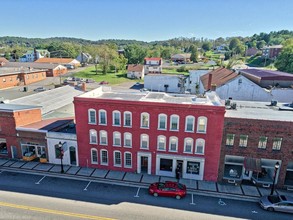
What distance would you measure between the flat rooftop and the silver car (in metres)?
7.53

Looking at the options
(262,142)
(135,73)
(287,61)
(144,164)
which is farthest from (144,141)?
(287,61)

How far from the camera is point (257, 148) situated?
76.1 feet

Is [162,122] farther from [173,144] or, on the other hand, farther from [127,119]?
[127,119]

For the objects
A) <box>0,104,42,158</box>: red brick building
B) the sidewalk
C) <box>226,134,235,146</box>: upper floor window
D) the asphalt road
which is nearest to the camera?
the asphalt road

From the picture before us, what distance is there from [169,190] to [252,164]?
9275 millimetres

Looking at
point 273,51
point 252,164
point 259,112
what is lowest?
point 252,164

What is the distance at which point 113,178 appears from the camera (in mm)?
25188

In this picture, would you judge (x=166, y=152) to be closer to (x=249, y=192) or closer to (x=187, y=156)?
(x=187, y=156)

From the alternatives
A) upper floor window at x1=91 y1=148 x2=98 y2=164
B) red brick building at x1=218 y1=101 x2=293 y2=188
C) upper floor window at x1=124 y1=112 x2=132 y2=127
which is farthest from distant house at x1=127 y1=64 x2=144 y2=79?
red brick building at x1=218 y1=101 x2=293 y2=188

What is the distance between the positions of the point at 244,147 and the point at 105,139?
15430mm

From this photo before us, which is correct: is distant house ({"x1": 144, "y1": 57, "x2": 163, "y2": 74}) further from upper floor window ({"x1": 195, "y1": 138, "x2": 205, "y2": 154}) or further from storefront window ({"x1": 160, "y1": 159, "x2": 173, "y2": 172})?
upper floor window ({"x1": 195, "y1": 138, "x2": 205, "y2": 154})

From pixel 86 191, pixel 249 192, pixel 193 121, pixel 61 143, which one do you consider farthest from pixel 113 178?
pixel 249 192

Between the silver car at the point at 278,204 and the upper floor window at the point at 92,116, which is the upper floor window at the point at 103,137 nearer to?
the upper floor window at the point at 92,116

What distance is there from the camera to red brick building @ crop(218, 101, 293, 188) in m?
22.3
